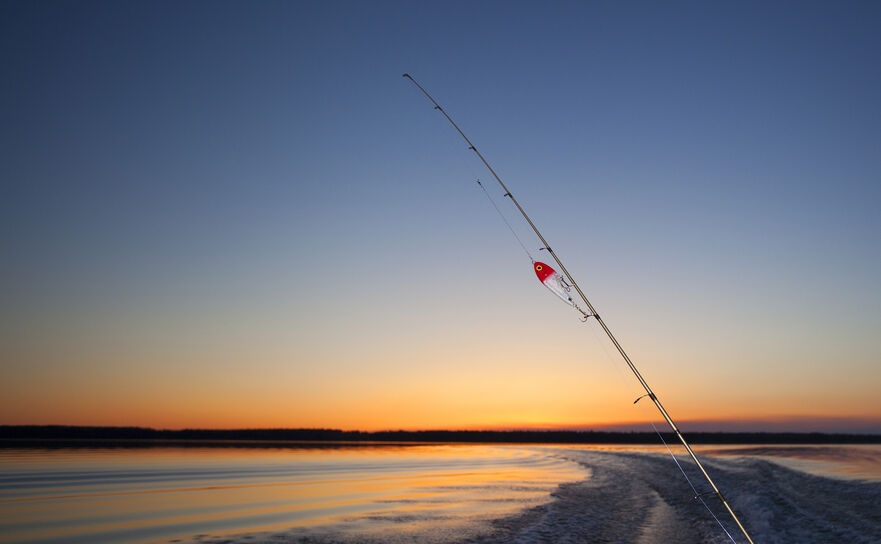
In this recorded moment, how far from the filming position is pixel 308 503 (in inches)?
684

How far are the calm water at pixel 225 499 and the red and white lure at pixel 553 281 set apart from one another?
7.77 metres

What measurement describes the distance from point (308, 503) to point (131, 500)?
552 centimetres

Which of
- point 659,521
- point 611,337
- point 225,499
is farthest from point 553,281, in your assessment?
point 225,499

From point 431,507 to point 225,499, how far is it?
7007 millimetres

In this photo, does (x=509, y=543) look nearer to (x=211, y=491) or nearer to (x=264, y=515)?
(x=264, y=515)

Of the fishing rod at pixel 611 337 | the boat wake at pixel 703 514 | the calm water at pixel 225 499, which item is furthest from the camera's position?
the calm water at pixel 225 499

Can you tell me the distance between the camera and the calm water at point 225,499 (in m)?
13.0

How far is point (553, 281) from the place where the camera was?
8.20 meters

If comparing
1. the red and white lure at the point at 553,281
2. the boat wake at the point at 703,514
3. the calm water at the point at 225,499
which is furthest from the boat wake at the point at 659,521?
the red and white lure at the point at 553,281

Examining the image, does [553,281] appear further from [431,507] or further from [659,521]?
[431,507]

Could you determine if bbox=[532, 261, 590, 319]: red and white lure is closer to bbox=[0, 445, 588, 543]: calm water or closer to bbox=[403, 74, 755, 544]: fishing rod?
bbox=[403, 74, 755, 544]: fishing rod

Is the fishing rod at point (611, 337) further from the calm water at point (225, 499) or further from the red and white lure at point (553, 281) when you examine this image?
the calm water at point (225, 499)

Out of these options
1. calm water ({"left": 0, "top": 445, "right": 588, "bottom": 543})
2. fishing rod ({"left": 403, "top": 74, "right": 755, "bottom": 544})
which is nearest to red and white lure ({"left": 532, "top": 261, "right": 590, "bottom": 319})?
fishing rod ({"left": 403, "top": 74, "right": 755, "bottom": 544})

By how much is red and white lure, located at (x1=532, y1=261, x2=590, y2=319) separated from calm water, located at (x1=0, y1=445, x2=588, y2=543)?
25.5ft
